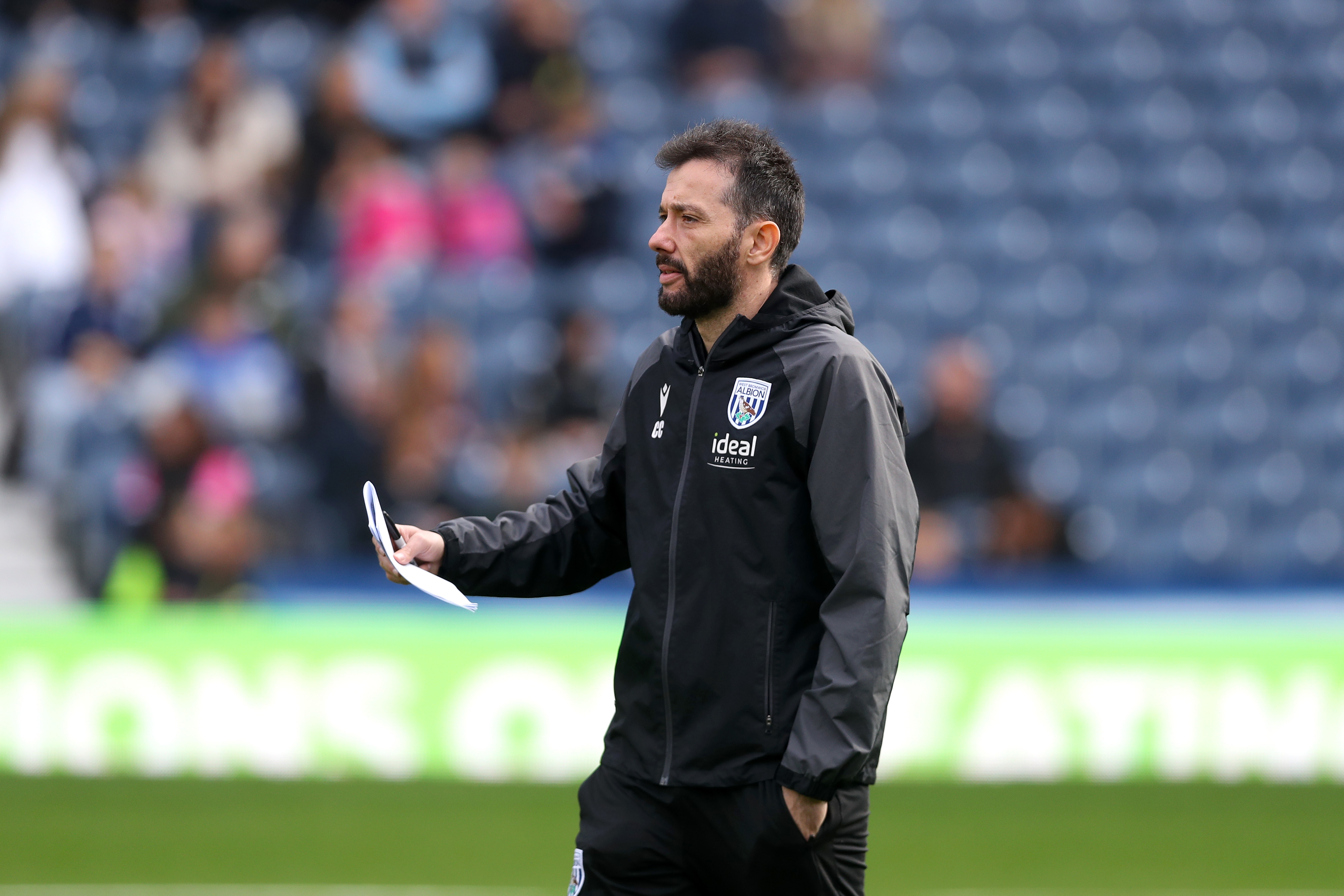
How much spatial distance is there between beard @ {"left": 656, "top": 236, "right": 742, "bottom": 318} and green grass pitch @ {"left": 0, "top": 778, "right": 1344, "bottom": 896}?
3271 mm

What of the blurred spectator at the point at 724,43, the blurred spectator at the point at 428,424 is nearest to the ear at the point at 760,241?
the blurred spectator at the point at 428,424

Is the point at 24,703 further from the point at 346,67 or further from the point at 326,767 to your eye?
the point at 346,67

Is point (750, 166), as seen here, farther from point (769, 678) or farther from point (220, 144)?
point (220, 144)

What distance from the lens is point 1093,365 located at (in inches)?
386

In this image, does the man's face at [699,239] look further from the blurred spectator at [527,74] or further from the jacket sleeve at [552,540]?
the blurred spectator at [527,74]

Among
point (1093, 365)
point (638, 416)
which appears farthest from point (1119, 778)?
point (638, 416)

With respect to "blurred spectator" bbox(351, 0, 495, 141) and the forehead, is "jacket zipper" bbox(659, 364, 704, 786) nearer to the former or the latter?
the forehead

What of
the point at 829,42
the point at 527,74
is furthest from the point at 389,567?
the point at 829,42

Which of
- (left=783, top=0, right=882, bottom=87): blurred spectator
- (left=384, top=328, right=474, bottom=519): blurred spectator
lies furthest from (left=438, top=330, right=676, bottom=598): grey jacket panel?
(left=783, top=0, right=882, bottom=87): blurred spectator

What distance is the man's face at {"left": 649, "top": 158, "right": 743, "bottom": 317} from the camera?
9.32 feet

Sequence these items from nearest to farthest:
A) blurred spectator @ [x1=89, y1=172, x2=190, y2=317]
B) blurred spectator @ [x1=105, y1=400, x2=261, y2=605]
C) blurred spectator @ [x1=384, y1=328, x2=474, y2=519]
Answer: blurred spectator @ [x1=105, y1=400, x2=261, y2=605] → blurred spectator @ [x1=384, y1=328, x2=474, y2=519] → blurred spectator @ [x1=89, y1=172, x2=190, y2=317]

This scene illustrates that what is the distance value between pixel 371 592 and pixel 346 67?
3562 mm

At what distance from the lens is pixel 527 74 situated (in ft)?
32.6

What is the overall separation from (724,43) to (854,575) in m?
8.36
